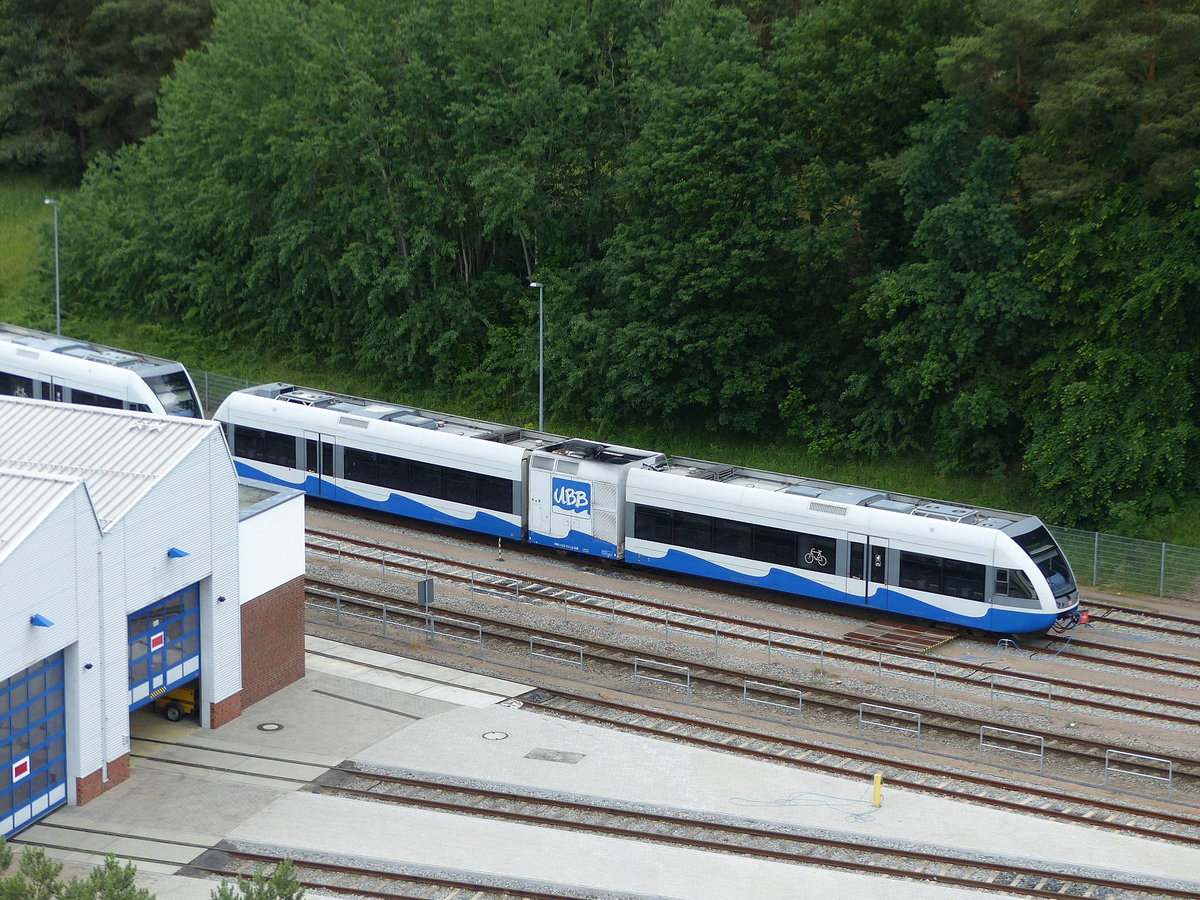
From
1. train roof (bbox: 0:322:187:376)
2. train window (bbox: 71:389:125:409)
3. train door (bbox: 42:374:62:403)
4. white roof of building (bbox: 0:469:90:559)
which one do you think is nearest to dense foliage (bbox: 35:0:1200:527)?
train roof (bbox: 0:322:187:376)

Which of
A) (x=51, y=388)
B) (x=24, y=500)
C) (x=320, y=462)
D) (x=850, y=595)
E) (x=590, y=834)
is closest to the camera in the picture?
(x=24, y=500)

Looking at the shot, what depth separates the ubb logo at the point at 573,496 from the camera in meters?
36.8

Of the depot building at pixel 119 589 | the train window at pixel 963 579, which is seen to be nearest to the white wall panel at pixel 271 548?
the depot building at pixel 119 589

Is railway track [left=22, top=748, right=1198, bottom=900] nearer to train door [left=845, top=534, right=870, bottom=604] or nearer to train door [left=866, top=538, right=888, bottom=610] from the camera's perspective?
train door [left=866, top=538, right=888, bottom=610]

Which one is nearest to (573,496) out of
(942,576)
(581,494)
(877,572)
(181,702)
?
(581,494)

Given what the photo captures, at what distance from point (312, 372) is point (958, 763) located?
33222 mm

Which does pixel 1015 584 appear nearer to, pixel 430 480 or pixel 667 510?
pixel 667 510

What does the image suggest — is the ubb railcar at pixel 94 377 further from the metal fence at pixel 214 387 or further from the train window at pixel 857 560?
the train window at pixel 857 560

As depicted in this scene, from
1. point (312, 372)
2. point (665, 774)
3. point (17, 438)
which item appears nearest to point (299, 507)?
point (17, 438)

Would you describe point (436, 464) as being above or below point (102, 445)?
below

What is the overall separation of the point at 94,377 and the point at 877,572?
23484 millimetres

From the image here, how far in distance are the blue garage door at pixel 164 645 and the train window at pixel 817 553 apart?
13372mm

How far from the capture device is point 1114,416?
3822cm

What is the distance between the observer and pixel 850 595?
110 ft
